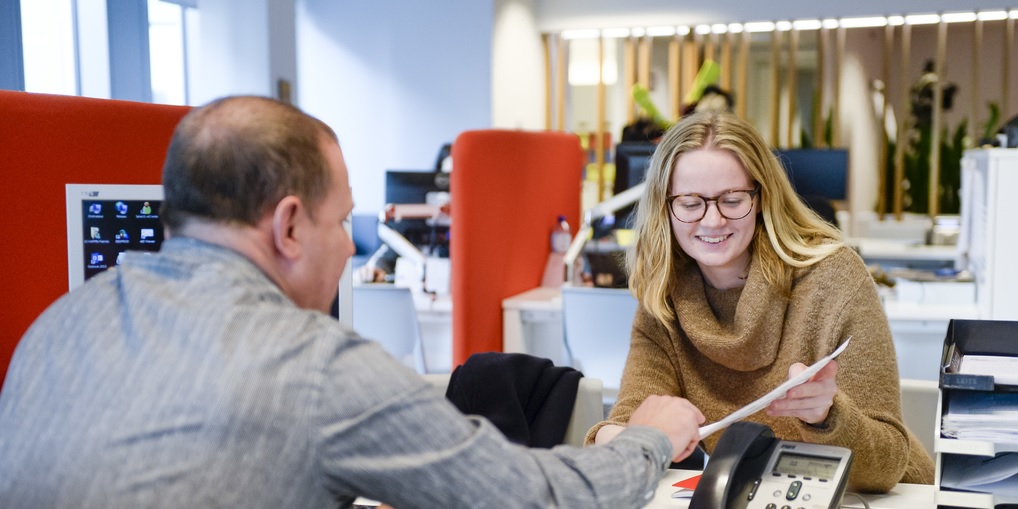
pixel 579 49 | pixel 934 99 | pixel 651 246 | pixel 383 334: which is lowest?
pixel 383 334

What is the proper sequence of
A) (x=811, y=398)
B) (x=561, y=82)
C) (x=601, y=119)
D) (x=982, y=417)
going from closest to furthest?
(x=982, y=417)
(x=811, y=398)
(x=601, y=119)
(x=561, y=82)

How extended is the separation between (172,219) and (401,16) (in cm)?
724

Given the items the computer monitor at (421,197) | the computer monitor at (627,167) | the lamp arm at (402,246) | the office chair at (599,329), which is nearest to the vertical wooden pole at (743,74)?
the computer monitor at (627,167)

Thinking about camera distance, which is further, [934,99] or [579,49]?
[579,49]

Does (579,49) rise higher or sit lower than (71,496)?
higher

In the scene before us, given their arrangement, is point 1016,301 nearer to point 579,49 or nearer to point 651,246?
point 651,246

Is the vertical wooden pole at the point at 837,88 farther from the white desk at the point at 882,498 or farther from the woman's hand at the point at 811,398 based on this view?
the woman's hand at the point at 811,398

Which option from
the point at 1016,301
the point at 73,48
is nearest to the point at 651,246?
the point at 1016,301

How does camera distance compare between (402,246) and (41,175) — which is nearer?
(41,175)

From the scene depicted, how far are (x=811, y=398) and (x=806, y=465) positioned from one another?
13 cm

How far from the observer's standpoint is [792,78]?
7.86 m

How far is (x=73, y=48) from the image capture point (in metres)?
5.02

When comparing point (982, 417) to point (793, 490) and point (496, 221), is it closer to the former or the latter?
point (793, 490)

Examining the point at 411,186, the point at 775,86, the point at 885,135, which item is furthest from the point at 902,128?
the point at 411,186
